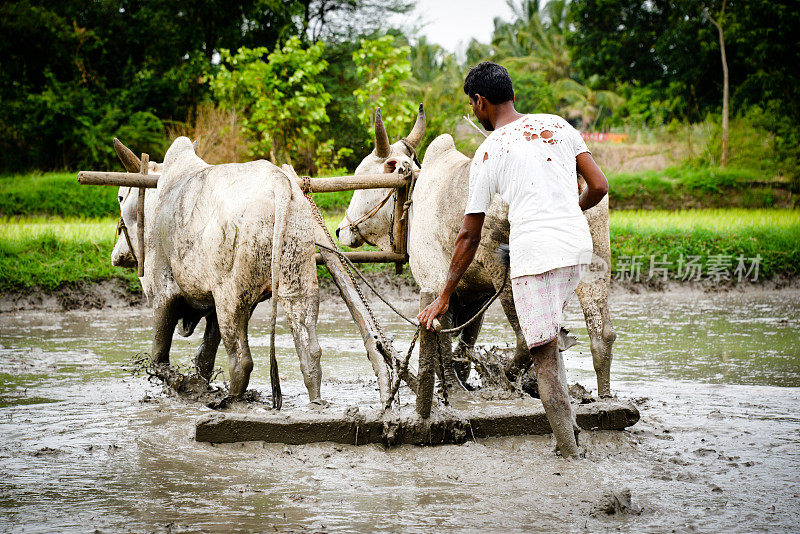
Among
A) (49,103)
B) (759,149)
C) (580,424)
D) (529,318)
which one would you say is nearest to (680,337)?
(580,424)

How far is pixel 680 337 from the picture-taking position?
25.9 feet

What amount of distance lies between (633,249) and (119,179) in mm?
7804

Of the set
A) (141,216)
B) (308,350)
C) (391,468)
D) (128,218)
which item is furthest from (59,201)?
(391,468)

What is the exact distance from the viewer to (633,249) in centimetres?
1146

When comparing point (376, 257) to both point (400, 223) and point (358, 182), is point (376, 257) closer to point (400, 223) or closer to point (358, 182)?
point (400, 223)

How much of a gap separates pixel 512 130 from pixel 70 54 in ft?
63.1

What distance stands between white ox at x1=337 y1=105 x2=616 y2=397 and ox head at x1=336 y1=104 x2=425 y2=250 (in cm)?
4

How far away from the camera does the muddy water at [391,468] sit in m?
3.22

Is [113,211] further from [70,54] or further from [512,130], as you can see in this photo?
[512,130]

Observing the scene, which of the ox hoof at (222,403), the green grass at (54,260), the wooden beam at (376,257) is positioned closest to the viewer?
the ox hoof at (222,403)

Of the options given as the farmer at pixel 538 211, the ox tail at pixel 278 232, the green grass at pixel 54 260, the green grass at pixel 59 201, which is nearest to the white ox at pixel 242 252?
the ox tail at pixel 278 232

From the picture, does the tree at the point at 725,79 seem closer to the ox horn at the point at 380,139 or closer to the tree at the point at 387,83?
the tree at the point at 387,83

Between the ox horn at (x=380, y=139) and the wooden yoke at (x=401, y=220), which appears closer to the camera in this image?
the ox horn at (x=380, y=139)

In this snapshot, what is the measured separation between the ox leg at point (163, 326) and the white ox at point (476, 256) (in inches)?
62.4
